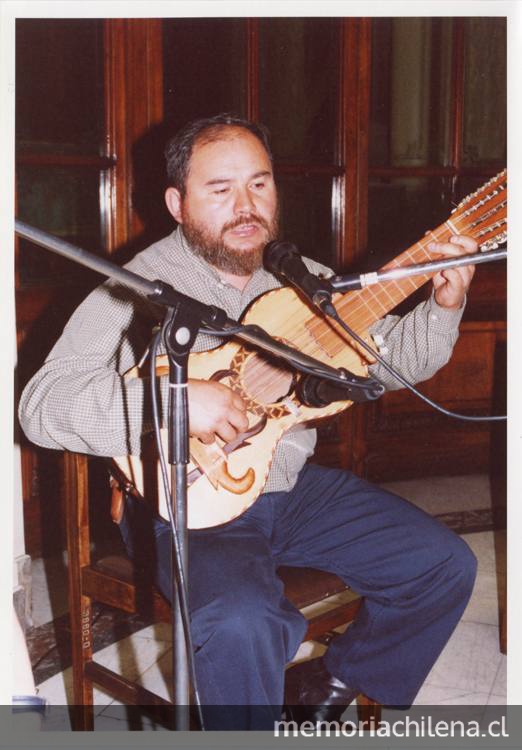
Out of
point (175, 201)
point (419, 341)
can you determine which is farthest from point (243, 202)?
point (419, 341)

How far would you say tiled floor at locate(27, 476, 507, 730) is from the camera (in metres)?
2.05

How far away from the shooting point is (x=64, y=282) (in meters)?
2.75

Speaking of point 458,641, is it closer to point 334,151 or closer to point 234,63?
point 334,151

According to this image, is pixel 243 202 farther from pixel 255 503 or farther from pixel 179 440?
pixel 179 440

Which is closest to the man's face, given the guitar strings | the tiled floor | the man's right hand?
the guitar strings

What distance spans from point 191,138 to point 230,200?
174 millimetres

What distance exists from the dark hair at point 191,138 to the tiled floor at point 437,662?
1274 millimetres

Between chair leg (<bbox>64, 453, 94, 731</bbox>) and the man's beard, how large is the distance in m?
0.54

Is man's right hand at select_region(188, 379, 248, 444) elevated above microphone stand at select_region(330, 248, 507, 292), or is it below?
below

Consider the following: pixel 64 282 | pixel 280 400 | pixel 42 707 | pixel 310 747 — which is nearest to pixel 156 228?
pixel 64 282

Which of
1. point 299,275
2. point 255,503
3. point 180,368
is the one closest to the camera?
point 180,368

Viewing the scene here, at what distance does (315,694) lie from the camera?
5.63 ft

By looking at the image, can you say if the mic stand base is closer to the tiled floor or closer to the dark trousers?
the dark trousers
